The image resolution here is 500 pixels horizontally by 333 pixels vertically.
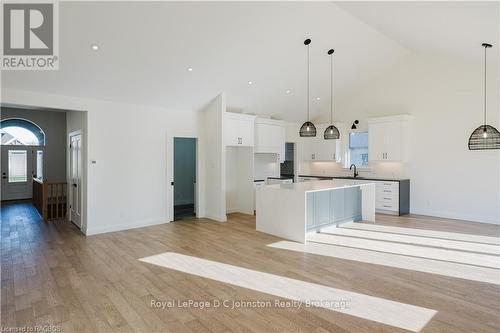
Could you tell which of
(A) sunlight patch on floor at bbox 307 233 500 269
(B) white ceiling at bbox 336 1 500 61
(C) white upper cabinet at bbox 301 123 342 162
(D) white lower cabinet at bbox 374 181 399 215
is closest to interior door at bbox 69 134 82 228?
(A) sunlight patch on floor at bbox 307 233 500 269

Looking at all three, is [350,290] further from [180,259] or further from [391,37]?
[391,37]

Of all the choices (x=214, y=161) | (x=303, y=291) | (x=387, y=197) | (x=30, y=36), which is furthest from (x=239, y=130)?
(x=303, y=291)

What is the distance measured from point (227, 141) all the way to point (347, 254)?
156 inches

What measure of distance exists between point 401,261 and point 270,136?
5.05m

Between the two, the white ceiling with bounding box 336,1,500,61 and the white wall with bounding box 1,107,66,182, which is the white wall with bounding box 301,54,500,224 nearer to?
the white ceiling with bounding box 336,1,500,61

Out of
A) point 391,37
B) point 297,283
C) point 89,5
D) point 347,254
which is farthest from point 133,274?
point 391,37

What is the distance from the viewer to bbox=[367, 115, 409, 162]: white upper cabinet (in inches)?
307

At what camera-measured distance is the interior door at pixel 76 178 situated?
21.1 ft

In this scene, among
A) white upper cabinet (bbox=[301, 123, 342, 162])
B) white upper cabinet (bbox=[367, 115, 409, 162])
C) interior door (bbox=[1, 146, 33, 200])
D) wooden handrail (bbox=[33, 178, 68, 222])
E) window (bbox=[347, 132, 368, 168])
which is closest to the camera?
wooden handrail (bbox=[33, 178, 68, 222])

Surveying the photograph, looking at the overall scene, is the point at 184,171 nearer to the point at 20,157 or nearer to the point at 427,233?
the point at 20,157

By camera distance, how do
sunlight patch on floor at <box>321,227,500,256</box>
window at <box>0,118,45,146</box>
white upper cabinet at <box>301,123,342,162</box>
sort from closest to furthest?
sunlight patch on floor at <box>321,227,500,256</box>
white upper cabinet at <box>301,123,342,162</box>
window at <box>0,118,45,146</box>

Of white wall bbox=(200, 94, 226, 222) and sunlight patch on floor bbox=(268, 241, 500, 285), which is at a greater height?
white wall bbox=(200, 94, 226, 222)

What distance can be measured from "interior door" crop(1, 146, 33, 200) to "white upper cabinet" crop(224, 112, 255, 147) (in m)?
8.04

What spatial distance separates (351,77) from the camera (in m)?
8.02
